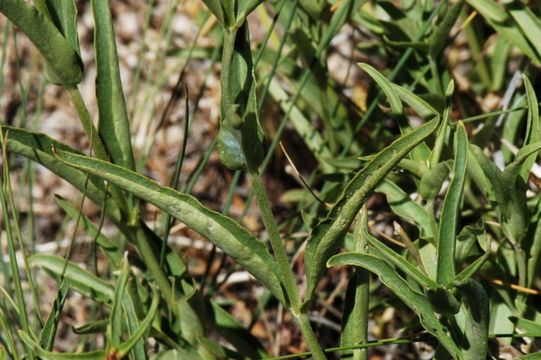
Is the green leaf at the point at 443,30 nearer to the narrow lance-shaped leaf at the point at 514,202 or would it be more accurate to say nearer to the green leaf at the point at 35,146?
the narrow lance-shaped leaf at the point at 514,202

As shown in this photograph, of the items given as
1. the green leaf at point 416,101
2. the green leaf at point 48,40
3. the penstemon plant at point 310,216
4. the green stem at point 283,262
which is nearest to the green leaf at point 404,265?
the penstemon plant at point 310,216

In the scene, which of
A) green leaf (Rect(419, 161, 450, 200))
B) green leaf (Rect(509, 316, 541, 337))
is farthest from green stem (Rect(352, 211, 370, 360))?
green leaf (Rect(509, 316, 541, 337))

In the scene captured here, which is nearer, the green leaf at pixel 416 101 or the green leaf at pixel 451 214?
the green leaf at pixel 451 214

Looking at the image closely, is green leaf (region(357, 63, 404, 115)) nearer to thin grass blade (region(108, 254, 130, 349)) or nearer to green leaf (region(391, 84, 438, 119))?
green leaf (region(391, 84, 438, 119))

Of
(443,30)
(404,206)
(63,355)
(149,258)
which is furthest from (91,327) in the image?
(443,30)

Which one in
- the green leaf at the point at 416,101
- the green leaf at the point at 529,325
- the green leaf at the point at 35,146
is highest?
the green leaf at the point at 416,101

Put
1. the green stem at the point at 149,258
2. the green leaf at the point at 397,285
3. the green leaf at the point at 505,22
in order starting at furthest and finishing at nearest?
1. the green leaf at the point at 505,22
2. the green stem at the point at 149,258
3. the green leaf at the point at 397,285

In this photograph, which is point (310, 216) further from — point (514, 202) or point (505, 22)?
point (505, 22)

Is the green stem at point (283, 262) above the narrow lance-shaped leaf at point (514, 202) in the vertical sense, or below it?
below
